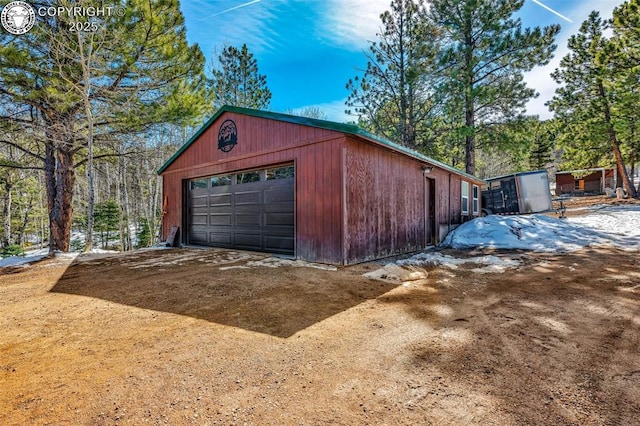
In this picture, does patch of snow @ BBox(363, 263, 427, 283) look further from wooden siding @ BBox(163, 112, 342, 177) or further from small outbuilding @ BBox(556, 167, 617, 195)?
small outbuilding @ BBox(556, 167, 617, 195)

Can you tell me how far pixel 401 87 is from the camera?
13211 millimetres

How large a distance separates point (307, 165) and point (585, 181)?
100ft

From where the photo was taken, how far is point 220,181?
8531mm

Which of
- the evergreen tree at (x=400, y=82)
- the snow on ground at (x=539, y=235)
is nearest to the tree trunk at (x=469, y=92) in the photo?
the evergreen tree at (x=400, y=82)

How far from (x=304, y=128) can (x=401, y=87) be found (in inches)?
351

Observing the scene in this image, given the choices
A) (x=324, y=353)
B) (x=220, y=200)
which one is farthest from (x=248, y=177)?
(x=324, y=353)

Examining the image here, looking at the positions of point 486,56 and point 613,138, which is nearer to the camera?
point 486,56

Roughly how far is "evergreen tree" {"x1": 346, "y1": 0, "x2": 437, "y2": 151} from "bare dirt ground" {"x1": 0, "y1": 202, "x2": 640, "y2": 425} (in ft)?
34.6

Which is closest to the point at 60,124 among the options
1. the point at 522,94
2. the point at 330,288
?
the point at 330,288

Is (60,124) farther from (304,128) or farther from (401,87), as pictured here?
(401,87)

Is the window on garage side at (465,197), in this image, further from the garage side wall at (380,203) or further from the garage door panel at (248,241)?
the garage door panel at (248,241)

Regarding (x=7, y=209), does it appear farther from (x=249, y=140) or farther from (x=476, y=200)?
(x=476, y=200)

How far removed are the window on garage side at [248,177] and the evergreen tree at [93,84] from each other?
3186mm

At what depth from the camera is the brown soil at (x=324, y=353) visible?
1555 millimetres
